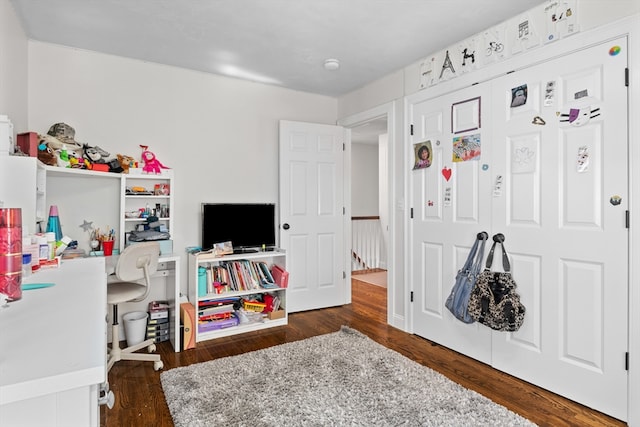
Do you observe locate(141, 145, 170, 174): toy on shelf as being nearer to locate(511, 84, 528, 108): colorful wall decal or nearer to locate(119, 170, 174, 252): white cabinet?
locate(119, 170, 174, 252): white cabinet

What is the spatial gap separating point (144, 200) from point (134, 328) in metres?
1.10

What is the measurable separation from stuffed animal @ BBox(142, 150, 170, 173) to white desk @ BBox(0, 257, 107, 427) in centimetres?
207

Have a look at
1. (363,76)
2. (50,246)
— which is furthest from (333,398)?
(363,76)

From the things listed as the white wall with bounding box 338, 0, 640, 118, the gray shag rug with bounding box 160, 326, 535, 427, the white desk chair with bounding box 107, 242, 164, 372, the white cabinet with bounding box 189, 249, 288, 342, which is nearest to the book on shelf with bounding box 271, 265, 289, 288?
the white cabinet with bounding box 189, 249, 288, 342

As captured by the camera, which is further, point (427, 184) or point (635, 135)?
point (427, 184)

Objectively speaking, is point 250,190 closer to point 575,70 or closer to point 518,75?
point 518,75

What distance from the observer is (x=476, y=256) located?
100 inches

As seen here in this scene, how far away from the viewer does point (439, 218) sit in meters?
2.90

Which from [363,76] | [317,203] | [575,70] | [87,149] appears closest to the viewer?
[575,70]

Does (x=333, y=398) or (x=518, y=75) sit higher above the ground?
(x=518, y=75)

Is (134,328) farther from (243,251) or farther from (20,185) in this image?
(20,185)

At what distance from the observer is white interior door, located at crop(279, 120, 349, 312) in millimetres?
3725

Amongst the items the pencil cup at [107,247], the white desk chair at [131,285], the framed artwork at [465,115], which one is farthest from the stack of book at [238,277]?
the framed artwork at [465,115]

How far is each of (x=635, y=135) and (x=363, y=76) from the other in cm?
228
